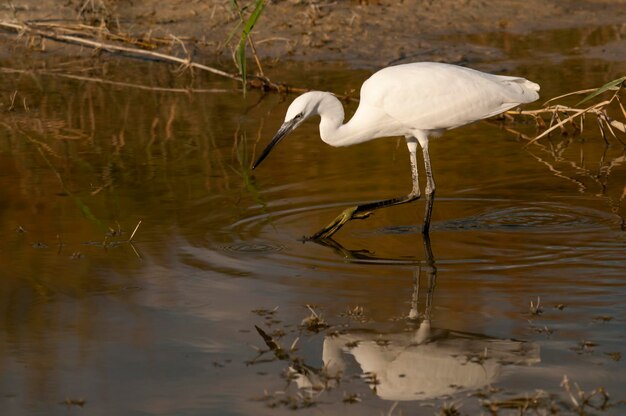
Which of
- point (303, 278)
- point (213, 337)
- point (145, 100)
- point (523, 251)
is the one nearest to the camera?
point (213, 337)

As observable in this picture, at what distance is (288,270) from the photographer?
19.6ft

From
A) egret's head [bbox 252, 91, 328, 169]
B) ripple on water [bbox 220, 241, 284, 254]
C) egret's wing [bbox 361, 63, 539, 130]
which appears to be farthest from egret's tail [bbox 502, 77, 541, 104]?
ripple on water [bbox 220, 241, 284, 254]

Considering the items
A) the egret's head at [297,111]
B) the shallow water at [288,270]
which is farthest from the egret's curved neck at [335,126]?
the shallow water at [288,270]

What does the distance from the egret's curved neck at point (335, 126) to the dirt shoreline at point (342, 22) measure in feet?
17.1

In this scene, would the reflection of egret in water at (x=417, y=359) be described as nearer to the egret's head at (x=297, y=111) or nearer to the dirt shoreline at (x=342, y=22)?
the egret's head at (x=297, y=111)

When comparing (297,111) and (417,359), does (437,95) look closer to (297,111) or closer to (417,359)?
(297,111)

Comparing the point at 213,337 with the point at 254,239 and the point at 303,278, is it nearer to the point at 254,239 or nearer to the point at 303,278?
the point at 303,278

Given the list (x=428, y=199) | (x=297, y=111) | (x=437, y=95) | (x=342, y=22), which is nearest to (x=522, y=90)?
(x=437, y=95)

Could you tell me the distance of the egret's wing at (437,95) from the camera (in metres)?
6.93

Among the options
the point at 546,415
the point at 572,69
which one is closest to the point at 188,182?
the point at 546,415

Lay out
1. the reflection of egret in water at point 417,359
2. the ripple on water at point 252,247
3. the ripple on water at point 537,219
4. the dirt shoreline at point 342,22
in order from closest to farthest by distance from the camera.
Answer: the reflection of egret in water at point 417,359, the ripple on water at point 252,247, the ripple on water at point 537,219, the dirt shoreline at point 342,22

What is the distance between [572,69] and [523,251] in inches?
236

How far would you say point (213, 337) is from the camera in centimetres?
499

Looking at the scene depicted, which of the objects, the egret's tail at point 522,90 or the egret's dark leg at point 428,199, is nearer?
the egret's dark leg at point 428,199
